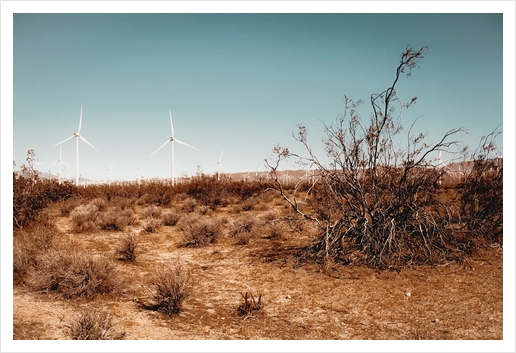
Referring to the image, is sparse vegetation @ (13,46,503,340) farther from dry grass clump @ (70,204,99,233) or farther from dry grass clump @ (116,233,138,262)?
dry grass clump @ (70,204,99,233)

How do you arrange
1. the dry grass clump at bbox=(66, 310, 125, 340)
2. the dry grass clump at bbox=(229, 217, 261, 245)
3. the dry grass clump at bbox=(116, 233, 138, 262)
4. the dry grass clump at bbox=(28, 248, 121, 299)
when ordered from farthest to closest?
the dry grass clump at bbox=(229, 217, 261, 245) < the dry grass clump at bbox=(116, 233, 138, 262) < the dry grass clump at bbox=(28, 248, 121, 299) < the dry grass clump at bbox=(66, 310, 125, 340)

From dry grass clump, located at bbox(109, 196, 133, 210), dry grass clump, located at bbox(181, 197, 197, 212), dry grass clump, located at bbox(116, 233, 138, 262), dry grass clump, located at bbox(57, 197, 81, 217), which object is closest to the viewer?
dry grass clump, located at bbox(116, 233, 138, 262)

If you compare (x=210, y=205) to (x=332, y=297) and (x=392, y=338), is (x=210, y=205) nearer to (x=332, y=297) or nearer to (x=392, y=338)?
(x=332, y=297)

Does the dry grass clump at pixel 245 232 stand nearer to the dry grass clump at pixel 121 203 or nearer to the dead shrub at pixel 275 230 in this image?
the dead shrub at pixel 275 230

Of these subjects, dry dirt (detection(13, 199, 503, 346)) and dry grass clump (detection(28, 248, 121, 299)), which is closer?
dry dirt (detection(13, 199, 503, 346))

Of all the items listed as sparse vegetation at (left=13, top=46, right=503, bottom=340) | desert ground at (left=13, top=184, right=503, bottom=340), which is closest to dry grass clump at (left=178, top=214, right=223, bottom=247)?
sparse vegetation at (left=13, top=46, right=503, bottom=340)

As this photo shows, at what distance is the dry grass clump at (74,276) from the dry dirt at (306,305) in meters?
0.17

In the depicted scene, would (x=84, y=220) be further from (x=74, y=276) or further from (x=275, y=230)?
(x=74, y=276)

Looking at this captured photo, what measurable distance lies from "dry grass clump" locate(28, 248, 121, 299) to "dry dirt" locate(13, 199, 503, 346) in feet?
0.56

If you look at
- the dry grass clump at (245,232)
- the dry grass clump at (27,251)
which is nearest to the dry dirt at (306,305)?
the dry grass clump at (27,251)

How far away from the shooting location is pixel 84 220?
40.3ft

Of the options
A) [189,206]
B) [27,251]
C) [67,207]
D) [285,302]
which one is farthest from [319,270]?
[67,207]

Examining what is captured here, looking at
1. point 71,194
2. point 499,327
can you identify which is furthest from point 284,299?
point 71,194

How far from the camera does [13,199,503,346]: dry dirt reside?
15.1 feet
